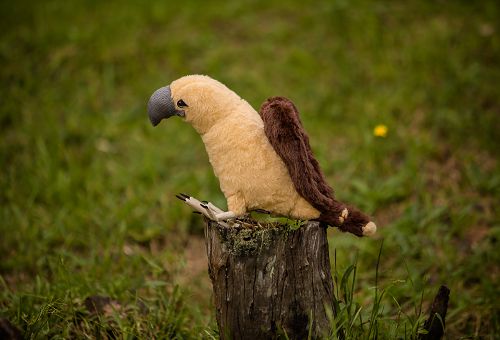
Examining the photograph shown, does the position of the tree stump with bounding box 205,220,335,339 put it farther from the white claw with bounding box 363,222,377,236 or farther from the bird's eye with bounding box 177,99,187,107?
the bird's eye with bounding box 177,99,187,107

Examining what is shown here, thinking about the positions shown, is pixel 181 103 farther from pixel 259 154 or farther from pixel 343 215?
pixel 343 215

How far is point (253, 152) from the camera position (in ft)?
6.16

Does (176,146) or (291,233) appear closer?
(291,233)

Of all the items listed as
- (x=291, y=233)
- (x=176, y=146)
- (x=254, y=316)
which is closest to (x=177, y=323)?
(x=254, y=316)

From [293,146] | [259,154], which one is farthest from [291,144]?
[259,154]

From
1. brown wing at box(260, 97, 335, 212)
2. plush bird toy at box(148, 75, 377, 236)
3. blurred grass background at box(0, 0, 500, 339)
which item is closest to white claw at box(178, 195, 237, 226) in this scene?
plush bird toy at box(148, 75, 377, 236)

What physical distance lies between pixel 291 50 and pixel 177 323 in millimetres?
3762

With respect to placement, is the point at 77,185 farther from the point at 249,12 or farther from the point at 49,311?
the point at 249,12

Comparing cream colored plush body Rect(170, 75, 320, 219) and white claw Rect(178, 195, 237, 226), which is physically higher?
A: cream colored plush body Rect(170, 75, 320, 219)

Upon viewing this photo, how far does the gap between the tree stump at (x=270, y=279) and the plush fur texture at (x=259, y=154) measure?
10 cm

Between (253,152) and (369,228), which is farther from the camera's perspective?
(369,228)

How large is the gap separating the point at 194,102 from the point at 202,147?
268 cm

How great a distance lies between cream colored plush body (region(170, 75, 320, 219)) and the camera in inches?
73.7

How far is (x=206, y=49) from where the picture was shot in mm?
5566
